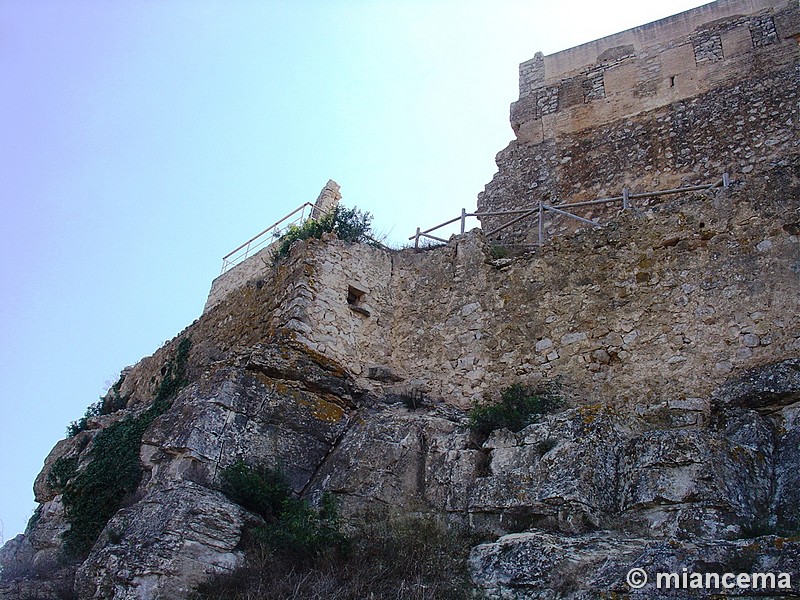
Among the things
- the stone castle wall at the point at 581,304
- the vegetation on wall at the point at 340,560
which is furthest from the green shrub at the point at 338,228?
the vegetation on wall at the point at 340,560

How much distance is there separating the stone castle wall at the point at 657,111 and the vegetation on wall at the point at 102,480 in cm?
653

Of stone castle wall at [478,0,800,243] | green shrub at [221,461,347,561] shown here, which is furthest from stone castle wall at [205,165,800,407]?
stone castle wall at [478,0,800,243]

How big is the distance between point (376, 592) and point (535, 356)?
13.0 ft

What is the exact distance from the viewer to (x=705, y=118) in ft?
42.3

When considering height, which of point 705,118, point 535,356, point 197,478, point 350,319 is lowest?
point 197,478

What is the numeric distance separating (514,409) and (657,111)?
7.07 metres

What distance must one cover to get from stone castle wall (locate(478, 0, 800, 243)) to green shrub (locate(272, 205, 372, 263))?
263cm

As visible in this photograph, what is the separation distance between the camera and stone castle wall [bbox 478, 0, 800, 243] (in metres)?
12.5

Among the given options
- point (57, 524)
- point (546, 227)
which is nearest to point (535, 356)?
point (546, 227)

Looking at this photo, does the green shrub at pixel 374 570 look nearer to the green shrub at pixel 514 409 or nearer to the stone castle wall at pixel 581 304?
the green shrub at pixel 514 409

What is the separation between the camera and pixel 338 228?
39.1ft

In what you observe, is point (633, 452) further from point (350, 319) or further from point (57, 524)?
point (57, 524)

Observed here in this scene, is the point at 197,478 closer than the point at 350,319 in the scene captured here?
Yes

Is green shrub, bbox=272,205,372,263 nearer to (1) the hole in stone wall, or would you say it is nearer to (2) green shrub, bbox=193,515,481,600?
(1) the hole in stone wall
